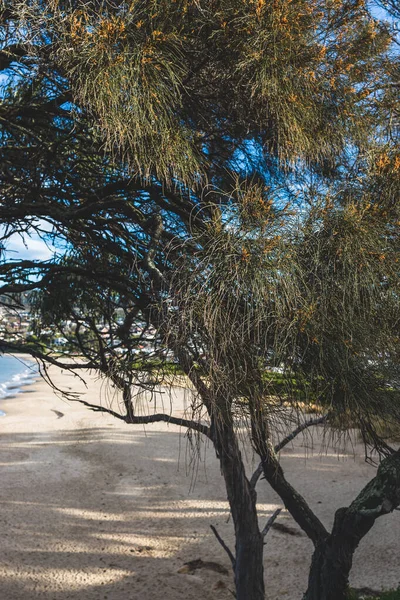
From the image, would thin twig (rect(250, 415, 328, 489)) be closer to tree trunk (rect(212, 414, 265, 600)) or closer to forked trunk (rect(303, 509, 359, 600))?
tree trunk (rect(212, 414, 265, 600))

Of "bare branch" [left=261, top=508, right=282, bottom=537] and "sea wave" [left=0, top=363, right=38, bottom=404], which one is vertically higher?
"sea wave" [left=0, top=363, right=38, bottom=404]

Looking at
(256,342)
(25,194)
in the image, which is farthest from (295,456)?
(256,342)

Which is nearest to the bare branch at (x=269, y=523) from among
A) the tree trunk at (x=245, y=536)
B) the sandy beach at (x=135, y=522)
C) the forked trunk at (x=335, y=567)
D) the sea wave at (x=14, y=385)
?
the tree trunk at (x=245, y=536)

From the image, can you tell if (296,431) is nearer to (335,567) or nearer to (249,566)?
(335,567)

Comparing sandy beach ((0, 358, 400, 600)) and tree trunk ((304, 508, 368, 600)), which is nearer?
tree trunk ((304, 508, 368, 600))

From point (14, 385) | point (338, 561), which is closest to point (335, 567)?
point (338, 561)

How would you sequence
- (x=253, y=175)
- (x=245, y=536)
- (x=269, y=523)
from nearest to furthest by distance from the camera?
(x=253, y=175), (x=245, y=536), (x=269, y=523)

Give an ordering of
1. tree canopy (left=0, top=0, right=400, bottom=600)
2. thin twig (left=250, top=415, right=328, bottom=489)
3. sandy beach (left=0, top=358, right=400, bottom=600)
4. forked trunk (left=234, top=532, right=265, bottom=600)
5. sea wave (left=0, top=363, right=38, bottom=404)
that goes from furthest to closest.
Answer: sea wave (left=0, top=363, right=38, bottom=404) → sandy beach (left=0, top=358, right=400, bottom=600) → forked trunk (left=234, top=532, right=265, bottom=600) → thin twig (left=250, top=415, right=328, bottom=489) → tree canopy (left=0, top=0, right=400, bottom=600)

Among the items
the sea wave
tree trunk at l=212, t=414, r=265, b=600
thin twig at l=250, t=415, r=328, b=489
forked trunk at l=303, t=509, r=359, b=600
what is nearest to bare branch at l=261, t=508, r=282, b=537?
tree trunk at l=212, t=414, r=265, b=600

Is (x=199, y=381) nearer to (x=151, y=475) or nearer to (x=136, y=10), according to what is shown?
(x=136, y=10)

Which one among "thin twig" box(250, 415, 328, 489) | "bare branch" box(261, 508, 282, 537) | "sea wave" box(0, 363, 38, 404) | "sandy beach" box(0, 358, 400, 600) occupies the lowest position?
"sandy beach" box(0, 358, 400, 600)

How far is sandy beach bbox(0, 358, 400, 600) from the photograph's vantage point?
5.42m

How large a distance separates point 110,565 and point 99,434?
5711mm

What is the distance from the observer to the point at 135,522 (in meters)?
7.03
